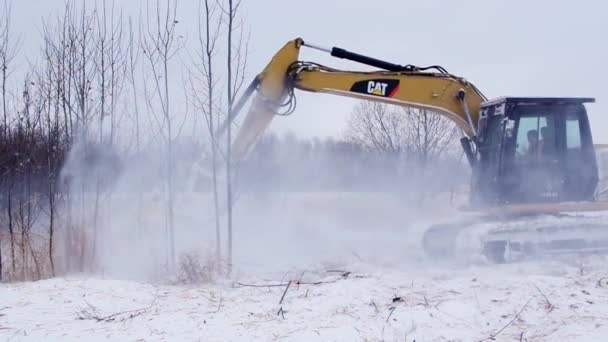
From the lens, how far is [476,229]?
830 centimetres

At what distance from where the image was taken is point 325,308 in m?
5.91

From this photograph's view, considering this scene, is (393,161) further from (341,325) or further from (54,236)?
(341,325)

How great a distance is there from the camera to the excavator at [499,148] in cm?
841

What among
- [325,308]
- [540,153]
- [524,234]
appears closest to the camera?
[325,308]

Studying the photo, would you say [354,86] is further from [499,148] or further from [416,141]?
[416,141]

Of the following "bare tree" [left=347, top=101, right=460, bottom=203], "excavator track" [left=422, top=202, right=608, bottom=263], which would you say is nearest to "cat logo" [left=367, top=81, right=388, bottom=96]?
"excavator track" [left=422, top=202, right=608, bottom=263]

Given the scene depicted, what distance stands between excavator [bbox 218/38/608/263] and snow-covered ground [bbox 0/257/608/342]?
1020mm

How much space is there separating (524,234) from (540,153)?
1.32 m

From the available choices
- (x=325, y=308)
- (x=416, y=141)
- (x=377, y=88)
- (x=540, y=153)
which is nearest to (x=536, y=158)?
(x=540, y=153)

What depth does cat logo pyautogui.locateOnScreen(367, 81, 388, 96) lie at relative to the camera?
8.90 meters

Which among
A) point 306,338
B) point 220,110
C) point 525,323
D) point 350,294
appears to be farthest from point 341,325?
point 220,110

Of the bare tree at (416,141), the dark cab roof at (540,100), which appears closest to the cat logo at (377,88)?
the dark cab roof at (540,100)

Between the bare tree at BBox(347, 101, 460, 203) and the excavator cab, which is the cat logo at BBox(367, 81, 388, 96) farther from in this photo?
the bare tree at BBox(347, 101, 460, 203)

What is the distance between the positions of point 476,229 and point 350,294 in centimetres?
296
